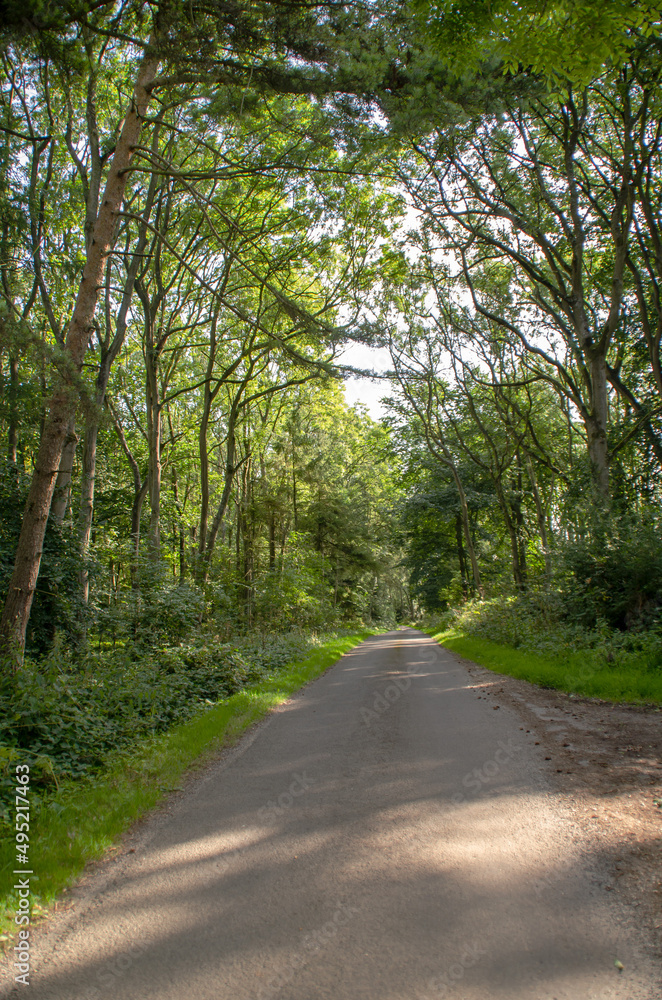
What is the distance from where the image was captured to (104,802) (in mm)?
4512

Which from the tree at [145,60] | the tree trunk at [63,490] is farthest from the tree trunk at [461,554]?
the tree at [145,60]

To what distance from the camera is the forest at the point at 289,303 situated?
21.7 feet

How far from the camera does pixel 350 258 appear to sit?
17.8m

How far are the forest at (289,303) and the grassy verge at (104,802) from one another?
0.36m

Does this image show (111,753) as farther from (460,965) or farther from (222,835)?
(460,965)

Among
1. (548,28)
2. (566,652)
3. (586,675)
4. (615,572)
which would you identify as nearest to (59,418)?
(548,28)

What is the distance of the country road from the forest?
2.02 m

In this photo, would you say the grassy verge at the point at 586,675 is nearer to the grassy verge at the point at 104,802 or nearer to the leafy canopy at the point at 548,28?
the grassy verge at the point at 104,802

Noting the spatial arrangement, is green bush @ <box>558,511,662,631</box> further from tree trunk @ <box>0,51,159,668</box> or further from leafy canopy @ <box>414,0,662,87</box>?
tree trunk @ <box>0,51,159,668</box>

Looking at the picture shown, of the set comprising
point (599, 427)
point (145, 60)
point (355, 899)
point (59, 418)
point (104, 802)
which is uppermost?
point (145, 60)

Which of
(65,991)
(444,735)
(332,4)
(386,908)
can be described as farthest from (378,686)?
(332,4)

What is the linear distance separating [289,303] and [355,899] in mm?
6487

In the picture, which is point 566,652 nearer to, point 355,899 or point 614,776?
point 614,776

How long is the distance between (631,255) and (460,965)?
19060 mm
